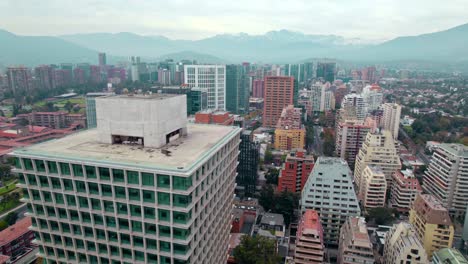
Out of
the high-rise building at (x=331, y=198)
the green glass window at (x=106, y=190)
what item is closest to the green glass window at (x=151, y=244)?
the green glass window at (x=106, y=190)

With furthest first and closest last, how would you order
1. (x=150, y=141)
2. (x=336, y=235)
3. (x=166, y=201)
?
(x=336, y=235) → (x=150, y=141) → (x=166, y=201)

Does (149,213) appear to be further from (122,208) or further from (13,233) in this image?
(13,233)

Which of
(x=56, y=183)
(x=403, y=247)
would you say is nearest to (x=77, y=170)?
(x=56, y=183)

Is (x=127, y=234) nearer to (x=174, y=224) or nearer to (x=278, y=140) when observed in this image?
(x=174, y=224)

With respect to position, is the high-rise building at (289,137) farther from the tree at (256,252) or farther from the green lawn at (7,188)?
the green lawn at (7,188)

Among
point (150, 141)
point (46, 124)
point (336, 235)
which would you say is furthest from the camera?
point (46, 124)

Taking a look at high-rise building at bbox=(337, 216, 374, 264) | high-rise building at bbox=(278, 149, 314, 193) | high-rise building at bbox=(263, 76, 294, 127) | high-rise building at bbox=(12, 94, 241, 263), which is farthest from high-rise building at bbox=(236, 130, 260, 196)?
high-rise building at bbox=(263, 76, 294, 127)

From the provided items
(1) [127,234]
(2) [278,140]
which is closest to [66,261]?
(1) [127,234]
